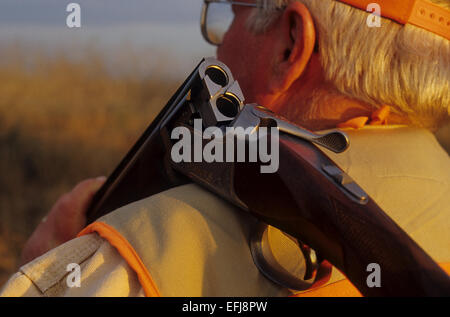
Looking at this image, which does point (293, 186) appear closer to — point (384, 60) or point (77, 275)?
point (77, 275)

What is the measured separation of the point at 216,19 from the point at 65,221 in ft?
3.53

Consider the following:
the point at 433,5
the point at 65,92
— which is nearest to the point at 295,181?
the point at 433,5

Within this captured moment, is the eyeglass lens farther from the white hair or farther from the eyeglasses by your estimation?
the white hair

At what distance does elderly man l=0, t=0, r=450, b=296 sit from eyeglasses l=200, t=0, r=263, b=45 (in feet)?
0.04

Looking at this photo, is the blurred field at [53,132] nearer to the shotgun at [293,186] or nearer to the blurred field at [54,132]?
the blurred field at [54,132]

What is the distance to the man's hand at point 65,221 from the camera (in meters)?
2.50

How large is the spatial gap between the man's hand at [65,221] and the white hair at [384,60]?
3.58ft

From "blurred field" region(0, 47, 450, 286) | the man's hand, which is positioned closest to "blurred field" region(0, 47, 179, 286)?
"blurred field" region(0, 47, 450, 286)

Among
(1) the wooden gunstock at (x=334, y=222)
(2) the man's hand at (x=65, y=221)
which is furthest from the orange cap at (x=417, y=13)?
(2) the man's hand at (x=65, y=221)

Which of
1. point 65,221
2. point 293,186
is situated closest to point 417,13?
point 293,186

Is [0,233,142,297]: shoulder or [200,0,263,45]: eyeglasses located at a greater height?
[200,0,263,45]: eyeglasses

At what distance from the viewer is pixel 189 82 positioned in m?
1.74

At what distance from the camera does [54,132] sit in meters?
6.92

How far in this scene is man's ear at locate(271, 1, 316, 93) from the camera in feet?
6.78
